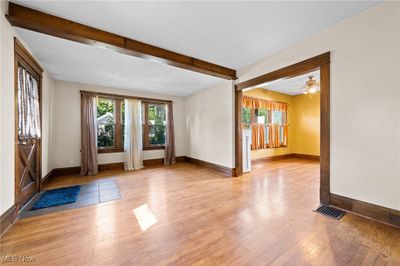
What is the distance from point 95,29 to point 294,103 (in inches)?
279

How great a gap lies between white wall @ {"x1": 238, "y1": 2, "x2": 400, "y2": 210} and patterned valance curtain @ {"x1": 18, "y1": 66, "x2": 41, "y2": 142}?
4.39 m

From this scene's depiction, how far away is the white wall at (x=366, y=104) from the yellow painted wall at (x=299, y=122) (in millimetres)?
3388

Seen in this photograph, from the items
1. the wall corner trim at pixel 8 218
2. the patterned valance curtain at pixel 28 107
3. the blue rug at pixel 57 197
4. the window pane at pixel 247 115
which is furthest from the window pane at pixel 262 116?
the wall corner trim at pixel 8 218

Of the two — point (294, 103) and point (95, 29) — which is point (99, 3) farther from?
point (294, 103)

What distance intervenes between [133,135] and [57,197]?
255 centimetres

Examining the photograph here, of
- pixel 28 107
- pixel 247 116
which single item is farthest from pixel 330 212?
pixel 28 107

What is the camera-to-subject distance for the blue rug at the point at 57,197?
2521 mm

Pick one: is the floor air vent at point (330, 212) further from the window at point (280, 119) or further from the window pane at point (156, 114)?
the window pane at point (156, 114)

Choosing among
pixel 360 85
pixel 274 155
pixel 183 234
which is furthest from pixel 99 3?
pixel 274 155

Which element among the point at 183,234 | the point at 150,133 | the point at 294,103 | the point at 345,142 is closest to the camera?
the point at 183,234

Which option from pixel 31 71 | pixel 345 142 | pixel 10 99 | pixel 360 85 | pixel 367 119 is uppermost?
pixel 31 71

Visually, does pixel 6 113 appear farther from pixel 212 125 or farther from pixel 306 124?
pixel 306 124

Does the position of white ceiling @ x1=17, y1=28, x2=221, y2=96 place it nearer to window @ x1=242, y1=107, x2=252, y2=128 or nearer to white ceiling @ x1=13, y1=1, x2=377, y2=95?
white ceiling @ x1=13, y1=1, x2=377, y2=95

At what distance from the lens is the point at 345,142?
221 centimetres
